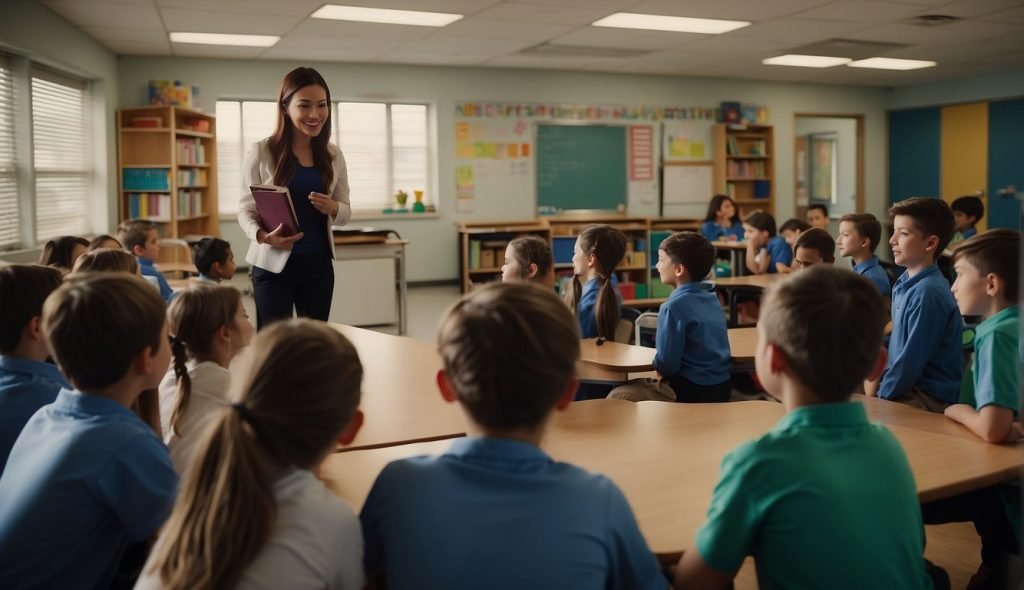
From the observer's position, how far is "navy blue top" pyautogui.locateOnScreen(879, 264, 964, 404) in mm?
2625

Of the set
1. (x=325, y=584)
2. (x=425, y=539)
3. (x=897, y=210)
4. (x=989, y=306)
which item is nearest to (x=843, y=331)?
(x=425, y=539)

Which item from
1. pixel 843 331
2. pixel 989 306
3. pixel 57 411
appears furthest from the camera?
pixel 989 306

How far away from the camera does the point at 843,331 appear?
1.30 meters

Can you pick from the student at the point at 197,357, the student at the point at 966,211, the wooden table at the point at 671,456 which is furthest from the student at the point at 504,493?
the student at the point at 966,211

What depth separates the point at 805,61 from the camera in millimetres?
9648

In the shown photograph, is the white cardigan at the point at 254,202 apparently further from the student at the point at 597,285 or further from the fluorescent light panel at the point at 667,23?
the fluorescent light panel at the point at 667,23

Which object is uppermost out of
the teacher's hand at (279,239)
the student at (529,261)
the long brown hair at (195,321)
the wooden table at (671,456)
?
the teacher's hand at (279,239)

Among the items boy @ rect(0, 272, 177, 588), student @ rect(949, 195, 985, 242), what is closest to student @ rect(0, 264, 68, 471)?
boy @ rect(0, 272, 177, 588)

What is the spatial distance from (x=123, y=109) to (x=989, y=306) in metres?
7.65

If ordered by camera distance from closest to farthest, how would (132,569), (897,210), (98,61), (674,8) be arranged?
(132,569) < (897,210) < (674,8) < (98,61)

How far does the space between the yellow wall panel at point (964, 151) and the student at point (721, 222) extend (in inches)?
145

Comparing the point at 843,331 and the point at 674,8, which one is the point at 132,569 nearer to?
the point at 843,331

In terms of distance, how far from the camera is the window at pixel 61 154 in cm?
657

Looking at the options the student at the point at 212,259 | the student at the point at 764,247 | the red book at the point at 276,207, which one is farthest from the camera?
the student at the point at 764,247
